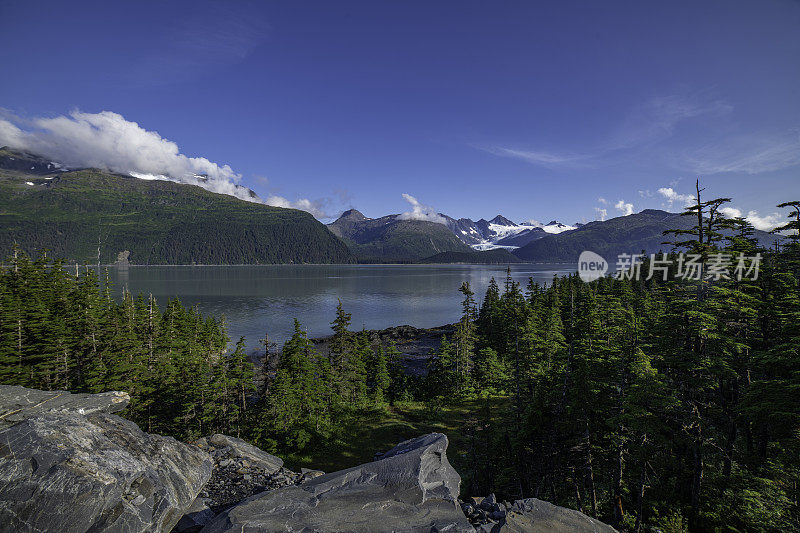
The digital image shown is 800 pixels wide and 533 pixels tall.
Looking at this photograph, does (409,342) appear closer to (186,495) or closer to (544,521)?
(186,495)

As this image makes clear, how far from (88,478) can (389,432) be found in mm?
23997

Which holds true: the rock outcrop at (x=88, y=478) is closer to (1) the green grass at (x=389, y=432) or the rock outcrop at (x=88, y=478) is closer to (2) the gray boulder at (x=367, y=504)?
(2) the gray boulder at (x=367, y=504)

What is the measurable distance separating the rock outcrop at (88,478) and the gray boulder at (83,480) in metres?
0.02

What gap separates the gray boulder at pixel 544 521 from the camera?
10.4 meters

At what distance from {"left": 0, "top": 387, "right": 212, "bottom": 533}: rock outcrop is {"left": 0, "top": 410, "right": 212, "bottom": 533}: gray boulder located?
2 centimetres

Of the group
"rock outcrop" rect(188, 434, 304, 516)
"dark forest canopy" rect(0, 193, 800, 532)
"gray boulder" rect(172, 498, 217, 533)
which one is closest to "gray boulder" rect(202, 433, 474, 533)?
"gray boulder" rect(172, 498, 217, 533)

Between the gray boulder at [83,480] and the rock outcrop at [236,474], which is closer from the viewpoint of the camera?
the gray boulder at [83,480]

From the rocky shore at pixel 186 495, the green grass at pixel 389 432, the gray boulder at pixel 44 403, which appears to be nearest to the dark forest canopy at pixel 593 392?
the green grass at pixel 389 432

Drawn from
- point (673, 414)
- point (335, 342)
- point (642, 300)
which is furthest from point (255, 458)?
point (642, 300)

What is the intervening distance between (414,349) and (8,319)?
2298 inches

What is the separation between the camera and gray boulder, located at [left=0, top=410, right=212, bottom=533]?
354 inches

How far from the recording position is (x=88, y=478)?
9633 mm

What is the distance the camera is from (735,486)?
1670cm

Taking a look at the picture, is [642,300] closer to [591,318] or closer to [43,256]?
[591,318]
